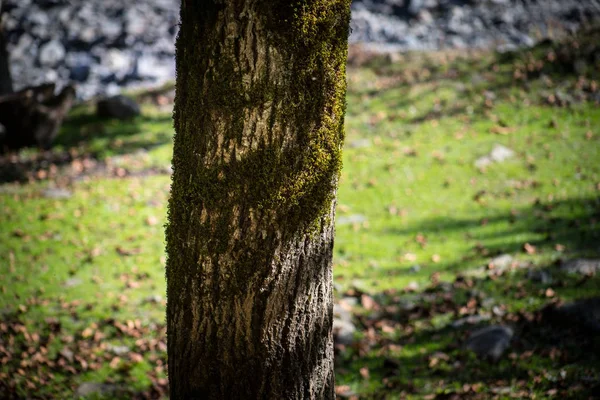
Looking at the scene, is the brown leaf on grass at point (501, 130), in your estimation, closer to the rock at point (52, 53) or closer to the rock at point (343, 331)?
the rock at point (343, 331)

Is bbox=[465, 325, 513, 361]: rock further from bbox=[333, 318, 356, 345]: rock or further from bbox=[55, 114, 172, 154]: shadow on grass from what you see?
bbox=[55, 114, 172, 154]: shadow on grass

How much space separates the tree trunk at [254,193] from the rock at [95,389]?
241 centimetres

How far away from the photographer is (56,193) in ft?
29.7

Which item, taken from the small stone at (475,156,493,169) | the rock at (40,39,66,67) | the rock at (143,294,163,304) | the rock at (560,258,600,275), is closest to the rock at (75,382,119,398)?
the rock at (143,294,163,304)

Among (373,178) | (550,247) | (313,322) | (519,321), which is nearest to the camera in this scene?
(313,322)

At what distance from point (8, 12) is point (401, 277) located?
17235mm

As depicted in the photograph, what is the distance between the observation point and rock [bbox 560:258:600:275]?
6141 millimetres

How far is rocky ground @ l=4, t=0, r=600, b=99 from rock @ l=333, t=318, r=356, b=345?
12.5 m

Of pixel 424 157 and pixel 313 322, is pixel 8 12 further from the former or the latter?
pixel 313 322

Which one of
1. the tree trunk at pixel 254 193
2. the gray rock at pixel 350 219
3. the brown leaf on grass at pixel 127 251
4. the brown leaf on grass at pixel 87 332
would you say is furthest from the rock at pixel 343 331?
the brown leaf on grass at pixel 127 251

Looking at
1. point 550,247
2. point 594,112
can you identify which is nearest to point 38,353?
point 550,247

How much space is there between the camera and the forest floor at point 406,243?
16.3ft

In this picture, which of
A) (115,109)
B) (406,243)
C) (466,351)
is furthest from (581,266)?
(115,109)

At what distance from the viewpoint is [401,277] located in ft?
23.5
